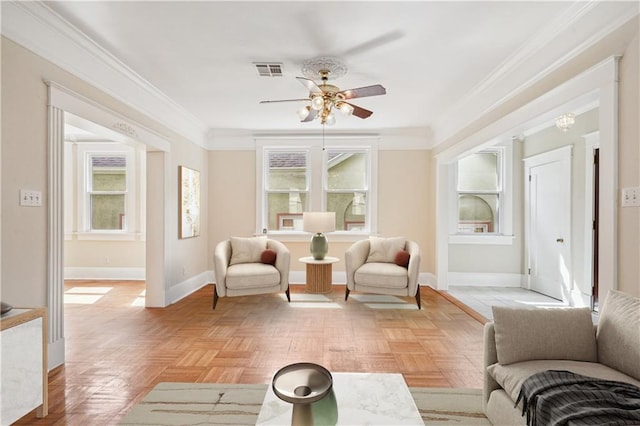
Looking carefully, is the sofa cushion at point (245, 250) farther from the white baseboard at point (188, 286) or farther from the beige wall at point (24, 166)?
the beige wall at point (24, 166)

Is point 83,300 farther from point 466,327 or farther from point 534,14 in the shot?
A: point 534,14

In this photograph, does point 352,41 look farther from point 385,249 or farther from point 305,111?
point 385,249

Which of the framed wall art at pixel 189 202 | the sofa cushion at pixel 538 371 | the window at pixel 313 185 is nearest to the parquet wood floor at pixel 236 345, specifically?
the sofa cushion at pixel 538 371

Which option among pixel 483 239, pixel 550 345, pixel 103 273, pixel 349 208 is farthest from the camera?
pixel 103 273

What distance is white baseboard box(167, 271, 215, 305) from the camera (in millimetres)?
4609

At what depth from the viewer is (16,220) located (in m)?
2.33

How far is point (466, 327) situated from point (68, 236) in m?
6.57

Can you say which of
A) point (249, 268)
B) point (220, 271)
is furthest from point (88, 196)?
point (249, 268)

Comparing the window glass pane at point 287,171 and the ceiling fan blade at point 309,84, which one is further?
the window glass pane at point 287,171

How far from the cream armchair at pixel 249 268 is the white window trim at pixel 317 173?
0.95 m

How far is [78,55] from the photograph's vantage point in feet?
9.32

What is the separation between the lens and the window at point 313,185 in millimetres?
5906

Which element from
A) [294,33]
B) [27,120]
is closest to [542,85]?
[294,33]

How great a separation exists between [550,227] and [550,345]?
3887 millimetres
